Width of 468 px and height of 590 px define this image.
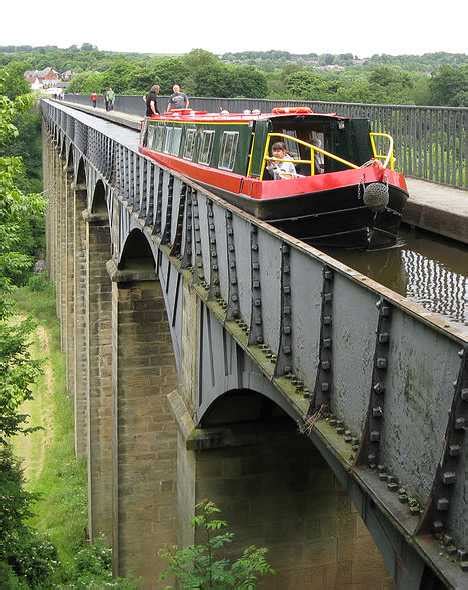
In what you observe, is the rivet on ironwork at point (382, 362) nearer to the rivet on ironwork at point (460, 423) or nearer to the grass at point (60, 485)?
the rivet on ironwork at point (460, 423)

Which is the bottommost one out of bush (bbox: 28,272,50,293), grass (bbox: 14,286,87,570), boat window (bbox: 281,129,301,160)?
bush (bbox: 28,272,50,293)

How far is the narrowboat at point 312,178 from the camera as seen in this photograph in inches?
390

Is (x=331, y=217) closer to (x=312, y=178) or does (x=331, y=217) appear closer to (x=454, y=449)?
(x=312, y=178)

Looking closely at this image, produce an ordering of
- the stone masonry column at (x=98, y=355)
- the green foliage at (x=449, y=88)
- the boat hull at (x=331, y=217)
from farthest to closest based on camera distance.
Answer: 1. the green foliage at (x=449, y=88)
2. the stone masonry column at (x=98, y=355)
3. the boat hull at (x=331, y=217)

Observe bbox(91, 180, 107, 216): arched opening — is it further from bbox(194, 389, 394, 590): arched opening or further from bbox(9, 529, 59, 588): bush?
bbox(194, 389, 394, 590): arched opening

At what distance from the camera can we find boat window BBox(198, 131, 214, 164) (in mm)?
13305

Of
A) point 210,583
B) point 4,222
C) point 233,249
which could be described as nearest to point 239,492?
point 210,583

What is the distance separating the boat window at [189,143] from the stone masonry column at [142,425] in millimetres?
5626

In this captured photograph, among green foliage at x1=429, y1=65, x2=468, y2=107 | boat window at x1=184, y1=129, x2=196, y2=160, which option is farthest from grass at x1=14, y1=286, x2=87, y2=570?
green foliage at x1=429, y1=65, x2=468, y2=107

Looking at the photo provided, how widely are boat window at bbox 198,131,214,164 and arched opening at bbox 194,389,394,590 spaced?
3995 millimetres

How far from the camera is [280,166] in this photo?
10633 mm

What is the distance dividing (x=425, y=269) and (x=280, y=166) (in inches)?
98.9

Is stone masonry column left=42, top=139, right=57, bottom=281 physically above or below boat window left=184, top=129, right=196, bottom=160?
below

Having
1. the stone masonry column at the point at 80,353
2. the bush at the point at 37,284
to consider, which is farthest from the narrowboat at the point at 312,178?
the bush at the point at 37,284
